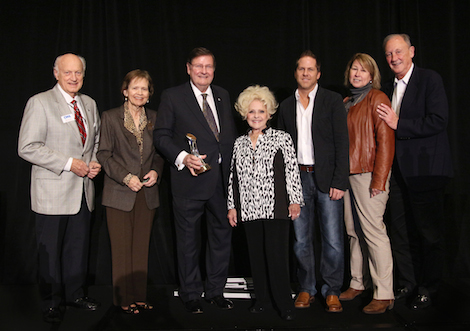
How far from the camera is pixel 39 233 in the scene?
9.37ft

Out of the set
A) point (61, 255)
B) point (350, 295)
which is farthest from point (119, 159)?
point (350, 295)

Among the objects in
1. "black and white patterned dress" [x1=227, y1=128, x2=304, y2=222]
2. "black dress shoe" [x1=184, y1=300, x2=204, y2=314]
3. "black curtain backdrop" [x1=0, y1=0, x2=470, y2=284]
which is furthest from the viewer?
"black curtain backdrop" [x1=0, y1=0, x2=470, y2=284]

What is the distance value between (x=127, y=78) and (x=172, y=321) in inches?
68.8

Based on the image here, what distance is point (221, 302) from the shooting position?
9.86 feet

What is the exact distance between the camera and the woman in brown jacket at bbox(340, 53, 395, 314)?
282 cm

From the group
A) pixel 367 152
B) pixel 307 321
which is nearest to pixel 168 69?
pixel 367 152

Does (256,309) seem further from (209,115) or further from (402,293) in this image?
(209,115)

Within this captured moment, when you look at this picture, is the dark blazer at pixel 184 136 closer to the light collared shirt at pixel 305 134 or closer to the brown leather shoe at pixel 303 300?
the light collared shirt at pixel 305 134

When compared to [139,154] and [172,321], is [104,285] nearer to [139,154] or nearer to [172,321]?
[172,321]

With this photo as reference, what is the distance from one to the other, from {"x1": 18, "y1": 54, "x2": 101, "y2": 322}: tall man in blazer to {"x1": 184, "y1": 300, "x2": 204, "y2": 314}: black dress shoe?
2.30 ft

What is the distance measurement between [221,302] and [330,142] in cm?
142

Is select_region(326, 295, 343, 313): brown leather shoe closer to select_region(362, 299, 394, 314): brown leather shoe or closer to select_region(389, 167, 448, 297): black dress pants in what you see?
select_region(362, 299, 394, 314): brown leather shoe

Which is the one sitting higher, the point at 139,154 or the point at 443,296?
the point at 139,154

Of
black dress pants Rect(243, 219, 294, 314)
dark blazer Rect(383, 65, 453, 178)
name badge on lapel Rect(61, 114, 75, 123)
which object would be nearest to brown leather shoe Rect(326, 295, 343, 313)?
black dress pants Rect(243, 219, 294, 314)
